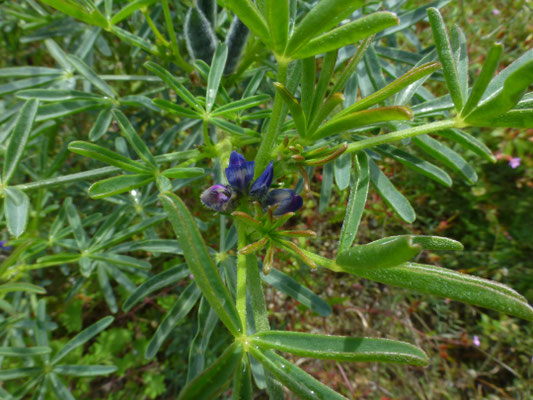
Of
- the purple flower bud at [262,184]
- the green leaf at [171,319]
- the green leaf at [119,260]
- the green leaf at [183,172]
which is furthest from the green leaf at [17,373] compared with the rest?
the purple flower bud at [262,184]

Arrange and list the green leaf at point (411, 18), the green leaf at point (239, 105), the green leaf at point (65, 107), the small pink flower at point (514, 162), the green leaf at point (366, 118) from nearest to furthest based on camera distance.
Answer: the green leaf at point (366, 118), the green leaf at point (239, 105), the green leaf at point (65, 107), the green leaf at point (411, 18), the small pink flower at point (514, 162)

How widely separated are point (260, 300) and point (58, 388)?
1406 mm

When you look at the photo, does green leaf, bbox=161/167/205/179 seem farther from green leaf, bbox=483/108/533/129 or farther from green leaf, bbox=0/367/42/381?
green leaf, bbox=0/367/42/381

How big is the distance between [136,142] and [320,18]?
0.77 m

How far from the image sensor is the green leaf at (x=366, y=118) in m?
0.68

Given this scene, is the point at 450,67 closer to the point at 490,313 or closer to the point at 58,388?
the point at 58,388

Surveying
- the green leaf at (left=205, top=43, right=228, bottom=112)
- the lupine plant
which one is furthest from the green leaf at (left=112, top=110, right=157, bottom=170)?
the green leaf at (left=205, top=43, right=228, bottom=112)

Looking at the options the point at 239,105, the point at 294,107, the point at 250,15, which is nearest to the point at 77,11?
the point at 239,105

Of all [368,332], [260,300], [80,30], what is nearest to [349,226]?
[260,300]

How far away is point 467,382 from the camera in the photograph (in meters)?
2.79

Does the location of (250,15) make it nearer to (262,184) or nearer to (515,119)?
(262,184)

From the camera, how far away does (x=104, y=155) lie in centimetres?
109

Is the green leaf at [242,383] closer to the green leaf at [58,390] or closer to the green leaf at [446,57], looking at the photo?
the green leaf at [446,57]

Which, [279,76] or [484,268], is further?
[484,268]
